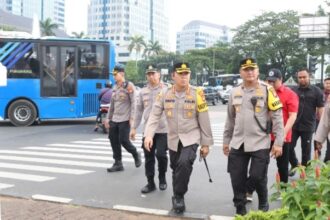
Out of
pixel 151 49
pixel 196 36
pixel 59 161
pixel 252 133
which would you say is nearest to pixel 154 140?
pixel 252 133

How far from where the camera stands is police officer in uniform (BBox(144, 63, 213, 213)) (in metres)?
5.45

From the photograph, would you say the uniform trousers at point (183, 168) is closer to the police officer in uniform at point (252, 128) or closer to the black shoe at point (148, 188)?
the police officer in uniform at point (252, 128)

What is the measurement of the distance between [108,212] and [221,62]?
74132 mm

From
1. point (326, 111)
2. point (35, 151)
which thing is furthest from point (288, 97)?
point (35, 151)

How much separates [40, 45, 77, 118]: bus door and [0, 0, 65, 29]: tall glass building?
11160 centimetres

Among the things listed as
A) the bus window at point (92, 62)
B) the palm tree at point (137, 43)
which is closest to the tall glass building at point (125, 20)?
the palm tree at point (137, 43)

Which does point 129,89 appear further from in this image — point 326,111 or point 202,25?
point 202,25

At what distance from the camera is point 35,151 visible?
35.2 feet

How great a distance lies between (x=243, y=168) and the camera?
516 centimetres

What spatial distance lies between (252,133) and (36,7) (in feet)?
443

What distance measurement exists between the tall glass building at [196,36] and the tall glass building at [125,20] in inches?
284

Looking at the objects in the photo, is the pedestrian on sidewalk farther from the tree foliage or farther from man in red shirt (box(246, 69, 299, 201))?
the tree foliage

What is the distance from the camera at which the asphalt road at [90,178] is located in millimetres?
6180

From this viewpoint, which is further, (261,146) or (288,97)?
(288,97)
